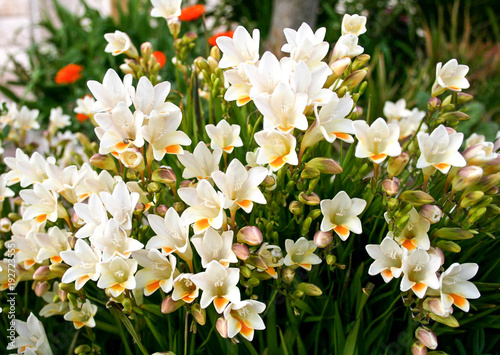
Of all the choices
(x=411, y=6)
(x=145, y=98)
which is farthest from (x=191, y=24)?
(x=145, y=98)

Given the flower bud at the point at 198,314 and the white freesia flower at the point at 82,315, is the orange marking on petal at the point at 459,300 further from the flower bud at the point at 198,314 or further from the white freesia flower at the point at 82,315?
the white freesia flower at the point at 82,315

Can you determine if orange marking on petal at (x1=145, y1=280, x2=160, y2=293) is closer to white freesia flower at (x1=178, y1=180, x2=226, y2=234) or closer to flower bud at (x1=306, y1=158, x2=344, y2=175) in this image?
white freesia flower at (x1=178, y1=180, x2=226, y2=234)

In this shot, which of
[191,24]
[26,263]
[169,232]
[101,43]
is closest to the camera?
[169,232]

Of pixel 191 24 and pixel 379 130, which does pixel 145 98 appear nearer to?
pixel 379 130

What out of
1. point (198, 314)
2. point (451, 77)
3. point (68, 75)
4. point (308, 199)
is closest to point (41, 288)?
point (198, 314)

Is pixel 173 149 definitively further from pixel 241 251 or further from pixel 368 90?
pixel 368 90

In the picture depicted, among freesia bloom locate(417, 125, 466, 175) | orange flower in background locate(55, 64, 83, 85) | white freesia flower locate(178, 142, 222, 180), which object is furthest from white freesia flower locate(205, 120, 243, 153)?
orange flower in background locate(55, 64, 83, 85)
